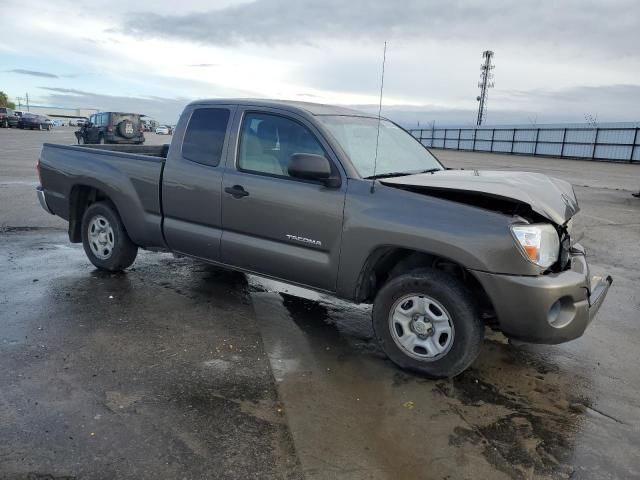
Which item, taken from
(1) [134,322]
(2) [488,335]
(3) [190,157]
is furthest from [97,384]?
(2) [488,335]

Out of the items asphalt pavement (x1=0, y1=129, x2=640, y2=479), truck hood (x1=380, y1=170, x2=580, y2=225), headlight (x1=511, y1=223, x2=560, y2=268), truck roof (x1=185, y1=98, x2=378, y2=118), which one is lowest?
asphalt pavement (x1=0, y1=129, x2=640, y2=479)

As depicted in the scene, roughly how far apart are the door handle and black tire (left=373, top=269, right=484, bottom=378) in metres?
1.45

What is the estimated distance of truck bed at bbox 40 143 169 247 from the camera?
5.19 meters

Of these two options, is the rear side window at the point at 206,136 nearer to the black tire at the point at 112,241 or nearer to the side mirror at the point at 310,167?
the side mirror at the point at 310,167

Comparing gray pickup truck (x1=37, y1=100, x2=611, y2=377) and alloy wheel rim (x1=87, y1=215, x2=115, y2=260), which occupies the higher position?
gray pickup truck (x1=37, y1=100, x2=611, y2=377)

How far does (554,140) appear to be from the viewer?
38594 millimetres

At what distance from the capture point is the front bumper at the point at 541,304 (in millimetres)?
3373

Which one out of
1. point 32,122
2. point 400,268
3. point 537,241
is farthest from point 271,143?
point 32,122

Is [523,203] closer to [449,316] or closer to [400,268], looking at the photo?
[449,316]

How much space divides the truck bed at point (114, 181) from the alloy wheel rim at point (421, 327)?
2.56 m

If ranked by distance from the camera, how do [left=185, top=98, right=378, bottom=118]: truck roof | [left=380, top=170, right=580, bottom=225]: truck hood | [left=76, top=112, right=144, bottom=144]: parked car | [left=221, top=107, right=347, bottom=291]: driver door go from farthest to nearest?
1. [left=76, top=112, right=144, bottom=144]: parked car
2. [left=185, top=98, right=378, bottom=118]: truck roof
3. [left=221, top=107, right=347, bottom=291]: driver door
4. [left=380, top=170, right=580, bottom=225]: truck hood

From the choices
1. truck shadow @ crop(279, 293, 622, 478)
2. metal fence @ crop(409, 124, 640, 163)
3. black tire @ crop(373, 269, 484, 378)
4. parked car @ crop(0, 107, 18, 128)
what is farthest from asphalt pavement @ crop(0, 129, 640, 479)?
parked car @ crop(0, 107, 18, 128)

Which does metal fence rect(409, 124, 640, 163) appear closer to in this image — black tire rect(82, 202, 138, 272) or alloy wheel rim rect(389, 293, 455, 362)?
black tire rect(82, 202, 138, 272)

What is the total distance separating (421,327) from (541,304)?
0.81 m
